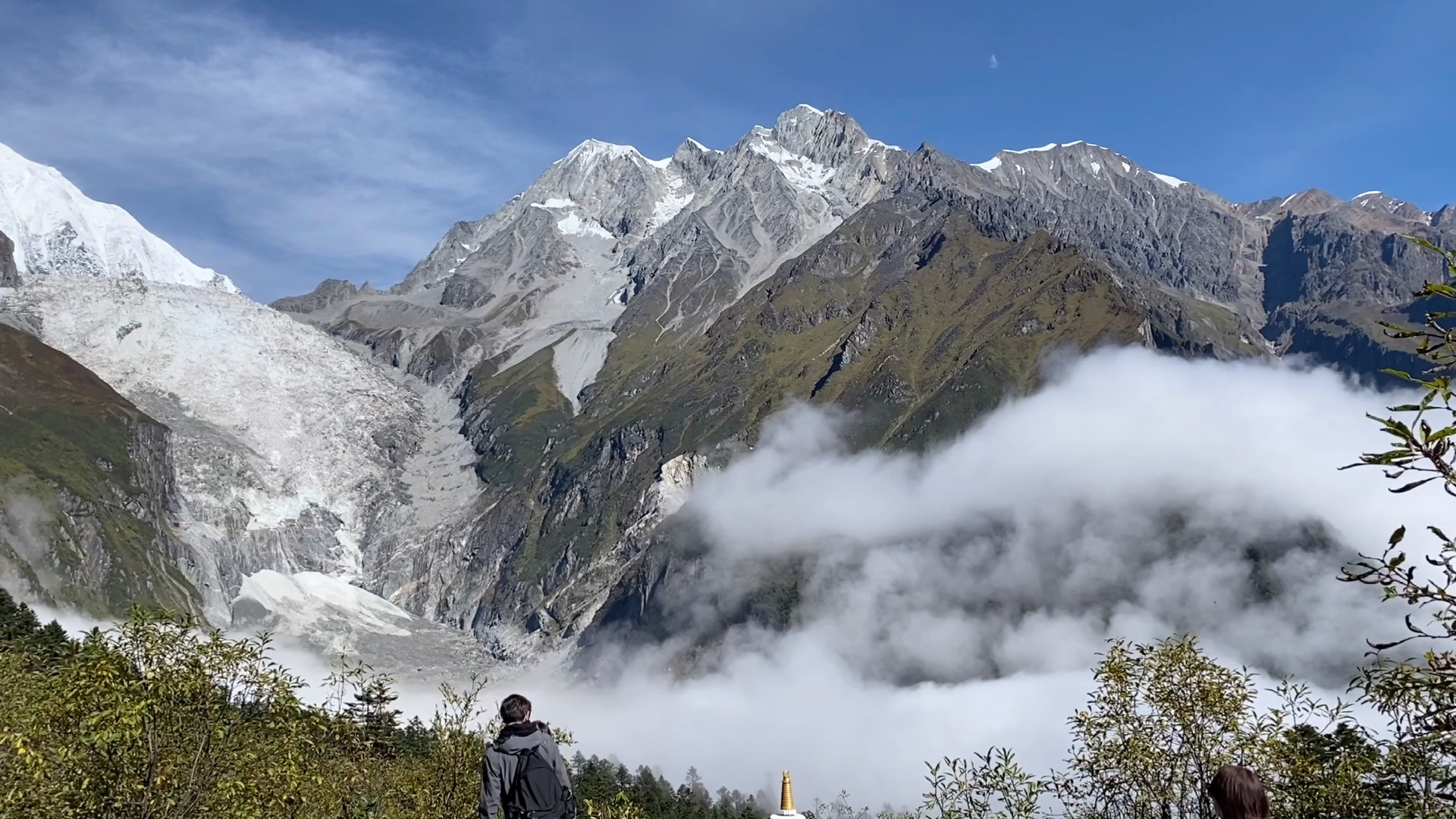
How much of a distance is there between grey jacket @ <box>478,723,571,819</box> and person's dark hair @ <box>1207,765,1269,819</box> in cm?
903

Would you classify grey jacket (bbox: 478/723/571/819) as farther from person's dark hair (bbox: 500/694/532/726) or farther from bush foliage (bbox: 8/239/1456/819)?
bush foliage (bbox: 8/239/1456/819)

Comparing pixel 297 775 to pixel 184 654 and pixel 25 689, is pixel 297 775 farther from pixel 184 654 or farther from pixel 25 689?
pixel 25 689

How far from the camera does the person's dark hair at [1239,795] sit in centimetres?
998

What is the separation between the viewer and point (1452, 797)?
994 centimetres

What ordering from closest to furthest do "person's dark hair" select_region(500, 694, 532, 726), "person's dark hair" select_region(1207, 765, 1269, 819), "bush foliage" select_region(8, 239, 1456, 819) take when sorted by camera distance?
"person's dark hair" select_region(1207, 765, 1269, 819) → "person's dark hair" select_region(500, 694, 532, 726) → "bush foliage" select_region(8, 239, 1456, 819)

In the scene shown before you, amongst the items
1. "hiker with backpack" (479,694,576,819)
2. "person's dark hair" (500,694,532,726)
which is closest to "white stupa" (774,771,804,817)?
"hiker with backpack" (479,694,576,819)

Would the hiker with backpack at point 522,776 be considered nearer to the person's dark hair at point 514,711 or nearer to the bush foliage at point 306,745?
the person's dark hair at point 514,711

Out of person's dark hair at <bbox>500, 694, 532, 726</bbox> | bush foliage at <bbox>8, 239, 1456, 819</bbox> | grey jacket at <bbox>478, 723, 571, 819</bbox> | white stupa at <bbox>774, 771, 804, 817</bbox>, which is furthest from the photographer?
bush foliage at <bbox>8, 239, 1456, 819</bbox>

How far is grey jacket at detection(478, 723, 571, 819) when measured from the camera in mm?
15422

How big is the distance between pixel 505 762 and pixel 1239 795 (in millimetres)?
9958

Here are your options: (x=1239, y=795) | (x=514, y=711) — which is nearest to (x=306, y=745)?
(x=514, y=711)

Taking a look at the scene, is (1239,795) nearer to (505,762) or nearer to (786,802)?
(505,762)

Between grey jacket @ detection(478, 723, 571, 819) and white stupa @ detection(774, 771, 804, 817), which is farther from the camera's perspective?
white stupa @ detection(774, 771, 804, 817)

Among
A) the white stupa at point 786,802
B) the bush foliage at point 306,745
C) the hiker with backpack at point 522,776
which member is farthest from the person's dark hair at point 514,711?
the bush foliage at point 306,745
